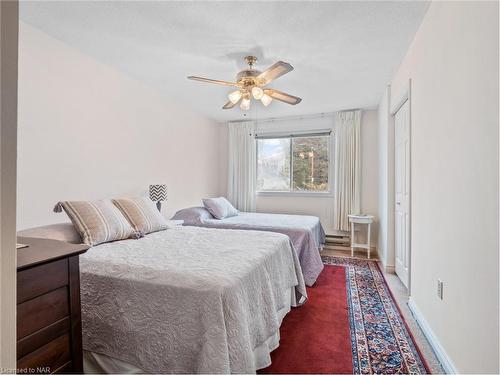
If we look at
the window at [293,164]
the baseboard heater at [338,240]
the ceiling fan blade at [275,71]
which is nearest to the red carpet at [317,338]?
the baseboard heater at [338,240]

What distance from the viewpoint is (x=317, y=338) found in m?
1.96

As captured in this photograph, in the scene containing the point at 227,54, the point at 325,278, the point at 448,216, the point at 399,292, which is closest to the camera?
the point at 448,216

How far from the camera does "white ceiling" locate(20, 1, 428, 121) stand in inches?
76.9

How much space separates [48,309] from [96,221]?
1.08m

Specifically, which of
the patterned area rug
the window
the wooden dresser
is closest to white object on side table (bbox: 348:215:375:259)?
the window

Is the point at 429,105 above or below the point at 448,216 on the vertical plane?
above

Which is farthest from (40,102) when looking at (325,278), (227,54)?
(325,278)

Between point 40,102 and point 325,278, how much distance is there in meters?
3.41

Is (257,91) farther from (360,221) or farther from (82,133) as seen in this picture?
(360,221)

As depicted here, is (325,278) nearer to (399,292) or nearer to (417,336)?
(399,292)

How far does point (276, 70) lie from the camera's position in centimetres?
239

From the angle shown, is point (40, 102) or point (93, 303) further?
point (40, 102)

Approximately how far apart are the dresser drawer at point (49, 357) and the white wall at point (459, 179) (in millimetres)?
1845

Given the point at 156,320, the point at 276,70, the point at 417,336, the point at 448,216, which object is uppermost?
the point at 276,70
